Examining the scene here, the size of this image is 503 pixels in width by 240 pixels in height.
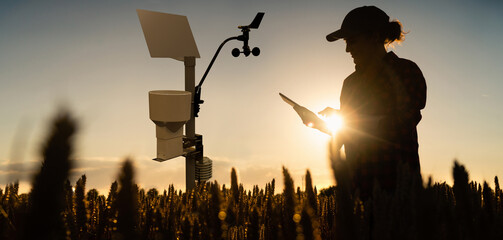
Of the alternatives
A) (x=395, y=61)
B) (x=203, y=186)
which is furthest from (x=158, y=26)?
(x=395, y=61)

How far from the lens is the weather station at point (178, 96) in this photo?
16.1 ft

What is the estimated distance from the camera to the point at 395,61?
8.32 feet

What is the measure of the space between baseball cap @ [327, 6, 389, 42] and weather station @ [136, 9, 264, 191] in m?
2.78

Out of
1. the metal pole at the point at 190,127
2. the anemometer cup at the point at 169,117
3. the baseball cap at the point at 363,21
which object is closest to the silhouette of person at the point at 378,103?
the baseball cap at the point at 363,21

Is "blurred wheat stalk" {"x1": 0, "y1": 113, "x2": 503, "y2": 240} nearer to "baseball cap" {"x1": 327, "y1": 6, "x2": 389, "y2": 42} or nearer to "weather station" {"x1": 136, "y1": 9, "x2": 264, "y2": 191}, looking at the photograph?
"baseball cap" {"x1": 327, "y1": 6, "x2": 389, "y2": 42}

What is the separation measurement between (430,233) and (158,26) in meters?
5.13

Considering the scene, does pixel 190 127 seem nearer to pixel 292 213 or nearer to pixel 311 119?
pixel 311 119

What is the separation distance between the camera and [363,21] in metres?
2.71

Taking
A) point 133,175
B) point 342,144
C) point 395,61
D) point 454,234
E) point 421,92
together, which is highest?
point 395,61

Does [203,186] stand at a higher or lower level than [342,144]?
lower

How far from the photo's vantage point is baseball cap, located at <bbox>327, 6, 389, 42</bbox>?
2691 mm

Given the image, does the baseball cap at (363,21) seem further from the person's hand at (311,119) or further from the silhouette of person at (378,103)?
the person's hand at (311,119)

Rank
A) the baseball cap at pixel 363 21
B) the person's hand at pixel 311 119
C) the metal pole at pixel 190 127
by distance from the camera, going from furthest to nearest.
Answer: the metal pole at pixel 190 127 < the person's hand at pixel 311 119 < the baseball cap at pixel 363 21

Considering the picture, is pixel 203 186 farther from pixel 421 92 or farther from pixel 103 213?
pixel 421 92
